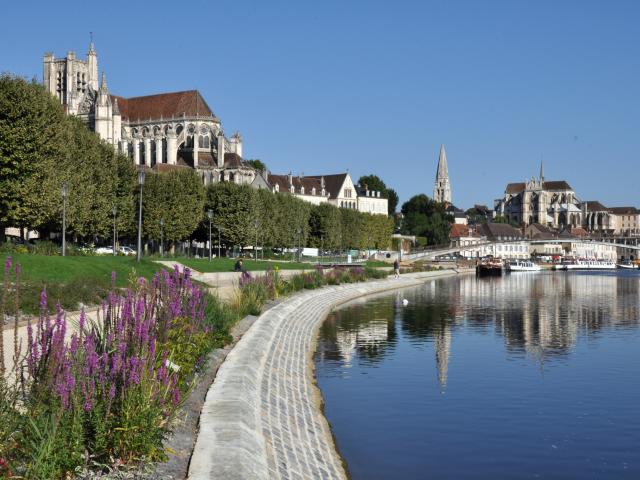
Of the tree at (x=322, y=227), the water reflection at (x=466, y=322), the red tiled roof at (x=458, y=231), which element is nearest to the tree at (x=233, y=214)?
the tree at (x=322, y=227)

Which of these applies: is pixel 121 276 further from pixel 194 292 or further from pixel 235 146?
pixel 235 146

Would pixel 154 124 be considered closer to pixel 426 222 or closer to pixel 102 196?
pixel 426 222

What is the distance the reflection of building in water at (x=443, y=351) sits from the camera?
21.7 m

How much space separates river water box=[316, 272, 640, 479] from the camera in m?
13.7

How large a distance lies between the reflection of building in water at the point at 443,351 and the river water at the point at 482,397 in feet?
0.13

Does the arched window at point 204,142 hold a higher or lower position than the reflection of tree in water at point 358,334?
higher

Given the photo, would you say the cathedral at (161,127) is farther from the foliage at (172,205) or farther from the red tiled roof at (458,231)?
the red tiled roof at (458,231)

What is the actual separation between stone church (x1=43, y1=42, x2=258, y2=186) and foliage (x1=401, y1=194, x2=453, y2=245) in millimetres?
53693

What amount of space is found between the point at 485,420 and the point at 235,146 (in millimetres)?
114557

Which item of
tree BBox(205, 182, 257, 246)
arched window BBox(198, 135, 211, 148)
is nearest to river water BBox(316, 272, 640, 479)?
tree BBox(205, 182, 257, 246)

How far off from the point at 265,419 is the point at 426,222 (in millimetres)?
158139

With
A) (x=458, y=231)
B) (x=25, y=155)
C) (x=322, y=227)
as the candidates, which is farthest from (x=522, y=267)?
(x=25, y=155)

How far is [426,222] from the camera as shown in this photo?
16875 centimetres

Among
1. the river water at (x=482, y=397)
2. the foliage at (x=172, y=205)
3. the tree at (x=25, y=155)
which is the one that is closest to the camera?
the river water at (x=482, y=397)
